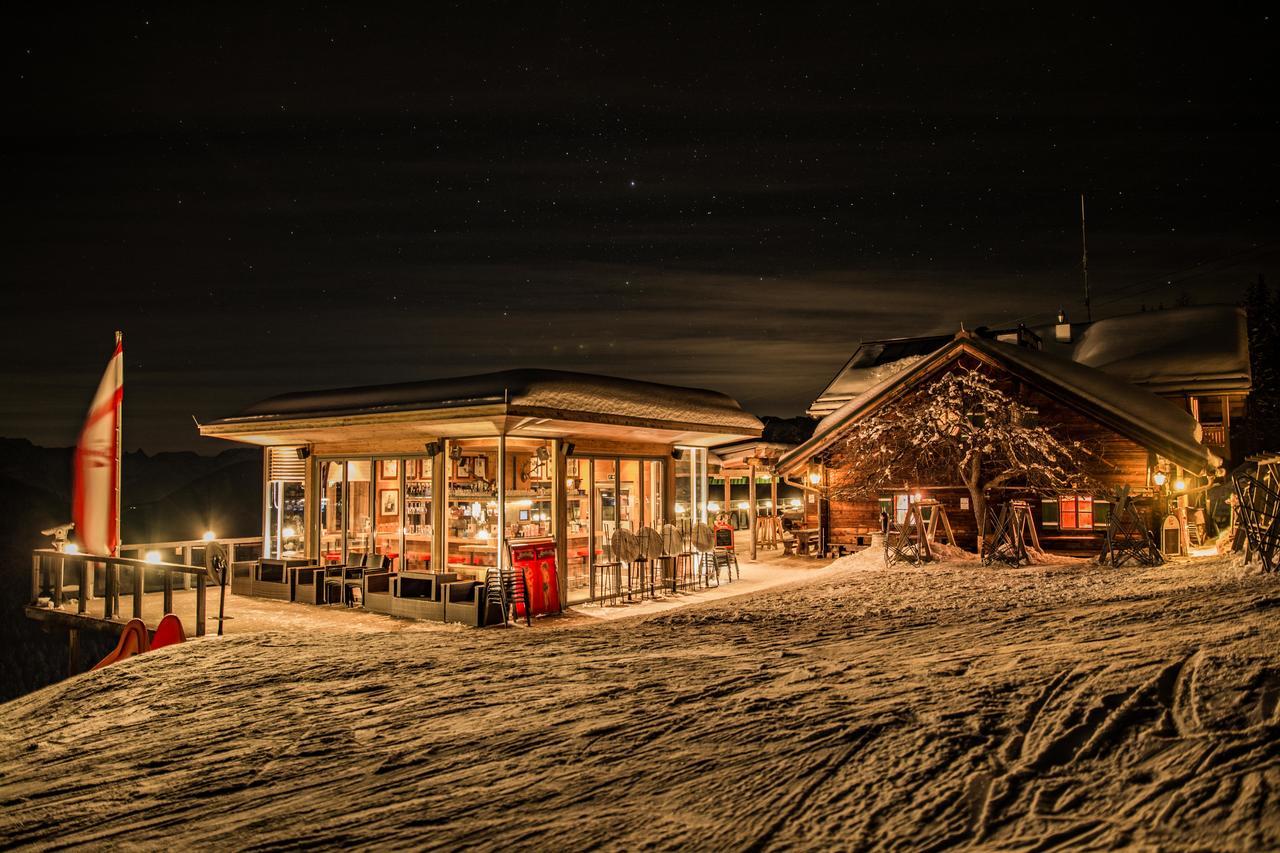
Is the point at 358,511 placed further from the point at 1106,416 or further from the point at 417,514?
the point at 1106,416

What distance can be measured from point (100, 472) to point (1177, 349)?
27062 mm

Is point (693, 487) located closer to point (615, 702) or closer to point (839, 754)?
point (615, 702)

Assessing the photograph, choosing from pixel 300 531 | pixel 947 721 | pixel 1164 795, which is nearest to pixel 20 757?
pixel 947 721

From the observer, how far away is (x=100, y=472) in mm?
12875

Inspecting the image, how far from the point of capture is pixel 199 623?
36.2 ft

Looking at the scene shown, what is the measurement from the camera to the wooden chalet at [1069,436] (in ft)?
56.5

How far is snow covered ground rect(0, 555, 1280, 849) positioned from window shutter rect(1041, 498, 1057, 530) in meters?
10.7

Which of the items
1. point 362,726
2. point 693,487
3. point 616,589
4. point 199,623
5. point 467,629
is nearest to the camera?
point 362,726

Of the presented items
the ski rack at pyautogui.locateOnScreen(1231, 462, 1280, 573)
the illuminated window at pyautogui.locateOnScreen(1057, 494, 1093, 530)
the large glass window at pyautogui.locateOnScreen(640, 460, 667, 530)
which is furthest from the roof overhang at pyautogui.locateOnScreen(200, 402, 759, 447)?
the ski rack at pyautogui.locateOnScreen(1231, 462, 1280, 573)

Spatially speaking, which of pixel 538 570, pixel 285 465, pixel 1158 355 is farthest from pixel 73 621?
pixel 1158 355

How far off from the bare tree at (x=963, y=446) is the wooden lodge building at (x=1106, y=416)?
39 centimetres

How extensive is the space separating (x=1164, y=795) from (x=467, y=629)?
9468 mm

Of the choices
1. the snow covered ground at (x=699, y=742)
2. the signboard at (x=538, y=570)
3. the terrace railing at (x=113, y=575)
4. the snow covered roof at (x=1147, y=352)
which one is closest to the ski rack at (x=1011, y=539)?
the snow covered roof at (x=1147, y=352)

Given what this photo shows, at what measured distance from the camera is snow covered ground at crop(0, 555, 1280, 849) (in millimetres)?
4285
